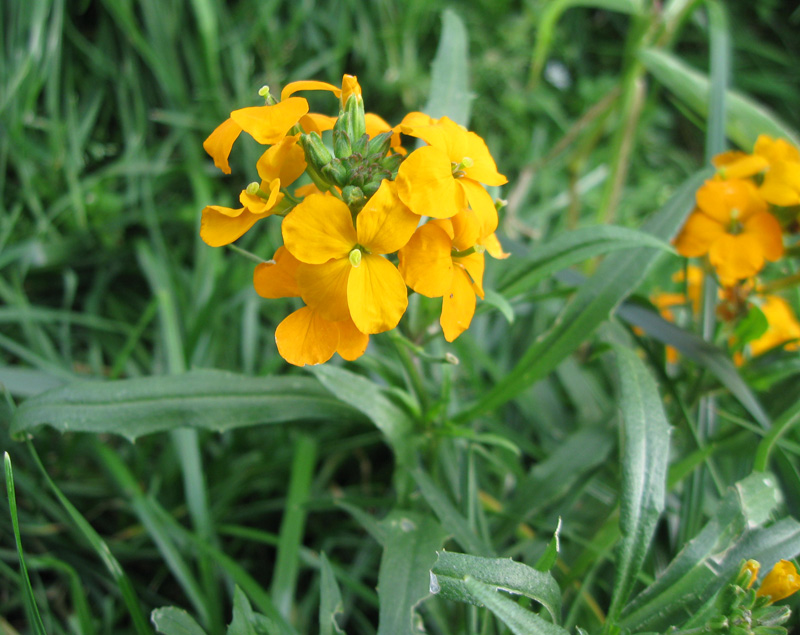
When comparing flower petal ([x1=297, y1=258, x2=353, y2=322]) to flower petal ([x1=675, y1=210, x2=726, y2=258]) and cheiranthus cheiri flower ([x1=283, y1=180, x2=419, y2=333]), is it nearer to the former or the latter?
cheiranthus cheiri flower ([x1=283, y1=180, x2=419, y2=333])

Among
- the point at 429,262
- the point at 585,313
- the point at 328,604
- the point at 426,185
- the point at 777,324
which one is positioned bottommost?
the point at 328,604

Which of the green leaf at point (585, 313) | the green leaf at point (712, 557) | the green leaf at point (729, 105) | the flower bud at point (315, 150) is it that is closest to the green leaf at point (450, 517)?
the green leaf at point (585, 313)

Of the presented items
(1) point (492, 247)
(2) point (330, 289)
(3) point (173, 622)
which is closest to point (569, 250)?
(1) point (492, 247)

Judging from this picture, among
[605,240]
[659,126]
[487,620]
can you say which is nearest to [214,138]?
[605,240]

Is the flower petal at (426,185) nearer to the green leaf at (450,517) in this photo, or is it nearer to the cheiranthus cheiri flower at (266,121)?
the cheiranthus cheiri flower at (266,121)


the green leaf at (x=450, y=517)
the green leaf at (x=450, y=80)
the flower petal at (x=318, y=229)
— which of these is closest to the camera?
the flower petal at (x=318, y=229)

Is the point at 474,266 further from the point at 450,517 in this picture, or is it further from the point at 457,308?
the point at 450,517
